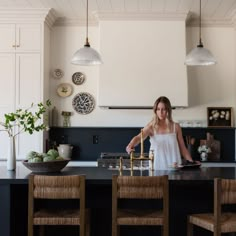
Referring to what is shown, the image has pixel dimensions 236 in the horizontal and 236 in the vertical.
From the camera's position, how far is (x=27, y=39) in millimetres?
4984

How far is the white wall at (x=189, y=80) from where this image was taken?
538cm

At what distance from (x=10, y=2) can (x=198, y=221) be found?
339 centimetres

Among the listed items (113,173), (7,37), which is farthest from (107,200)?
(7,37)

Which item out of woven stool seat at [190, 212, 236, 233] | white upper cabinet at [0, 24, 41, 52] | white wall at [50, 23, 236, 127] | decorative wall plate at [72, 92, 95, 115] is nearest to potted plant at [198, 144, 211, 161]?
white wall at [50, 23, 236, 127]

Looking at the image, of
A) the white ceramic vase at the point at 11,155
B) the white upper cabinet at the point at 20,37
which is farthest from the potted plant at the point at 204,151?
the white ceramic vase at the point at 11,155

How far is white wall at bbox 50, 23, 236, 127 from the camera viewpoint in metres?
5.38

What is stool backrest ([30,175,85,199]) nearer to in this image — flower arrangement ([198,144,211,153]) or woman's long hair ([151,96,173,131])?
woman's long hair ([151,96,173,131])

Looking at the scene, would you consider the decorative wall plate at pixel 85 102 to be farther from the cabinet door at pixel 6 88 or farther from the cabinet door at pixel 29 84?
the cabinet door at pixel 6 88

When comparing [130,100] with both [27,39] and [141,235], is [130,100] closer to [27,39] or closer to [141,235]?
[27,39]

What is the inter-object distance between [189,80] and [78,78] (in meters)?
1.52

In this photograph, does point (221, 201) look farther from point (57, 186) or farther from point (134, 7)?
point (134, 7)

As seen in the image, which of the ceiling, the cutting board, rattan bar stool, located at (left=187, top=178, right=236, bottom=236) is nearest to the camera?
rattan bar stool, located at (left=187, top=178, right=236, bottom=236)

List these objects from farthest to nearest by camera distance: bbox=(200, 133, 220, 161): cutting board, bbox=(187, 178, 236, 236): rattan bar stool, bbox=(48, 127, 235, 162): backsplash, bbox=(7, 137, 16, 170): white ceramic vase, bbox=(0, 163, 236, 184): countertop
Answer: bbox=(48, 127, 235, 162): backsplash, bbox=(200, 133, 220, 161): cutting board, bbox=(7, 137, 16, 170): white ceramic vase, bbox=(0, 163, 236, 184): countertop, bbox=(187, 178, 236, 236): rattan bar stool

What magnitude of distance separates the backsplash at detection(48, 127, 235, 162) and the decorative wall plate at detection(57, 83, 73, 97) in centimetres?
47
